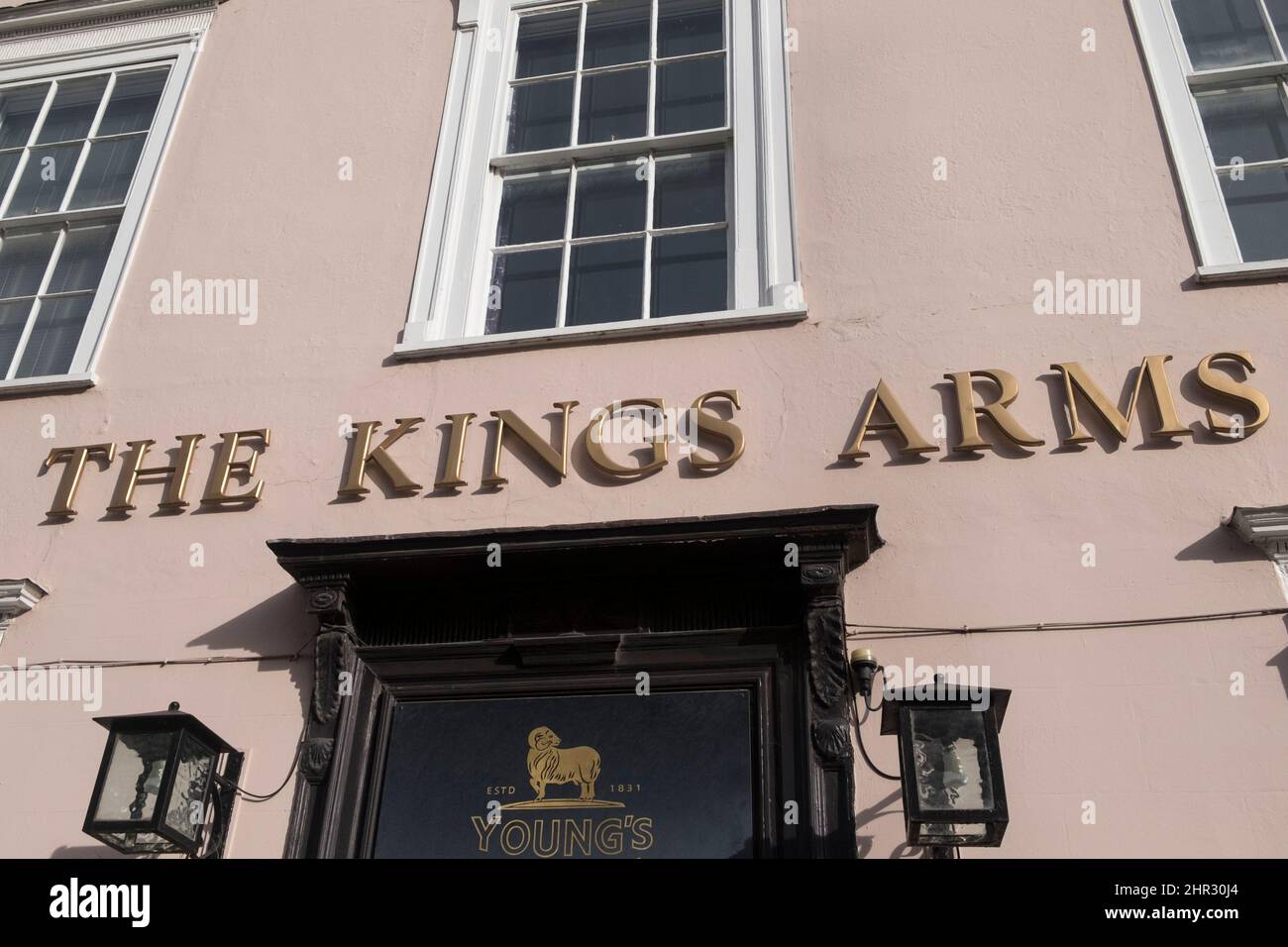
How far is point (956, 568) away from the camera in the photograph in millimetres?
4801

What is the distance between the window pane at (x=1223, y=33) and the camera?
20.5 ft

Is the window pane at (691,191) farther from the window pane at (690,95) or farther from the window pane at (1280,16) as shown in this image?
the window pane at (1280,16)

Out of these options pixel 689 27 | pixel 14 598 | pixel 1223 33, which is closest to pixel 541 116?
pixel 689 27

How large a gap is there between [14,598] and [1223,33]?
6.05 metres

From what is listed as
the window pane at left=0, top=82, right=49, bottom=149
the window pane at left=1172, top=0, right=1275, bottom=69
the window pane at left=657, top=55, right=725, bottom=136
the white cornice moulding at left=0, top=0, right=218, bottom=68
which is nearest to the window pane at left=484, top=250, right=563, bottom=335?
the window pane at left=657, top=55, right=725, bottom=136

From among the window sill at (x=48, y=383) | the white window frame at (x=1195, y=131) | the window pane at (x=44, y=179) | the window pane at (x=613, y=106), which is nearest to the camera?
the white window frame at (x=1195, y=131)

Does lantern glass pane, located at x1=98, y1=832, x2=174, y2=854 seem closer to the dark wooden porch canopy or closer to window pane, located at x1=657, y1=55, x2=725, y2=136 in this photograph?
the dark wooden porch canopy

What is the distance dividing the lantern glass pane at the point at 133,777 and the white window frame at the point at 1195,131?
14.2ft

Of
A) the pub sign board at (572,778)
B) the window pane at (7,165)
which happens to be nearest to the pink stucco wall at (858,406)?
the pub sign board at (572,778)

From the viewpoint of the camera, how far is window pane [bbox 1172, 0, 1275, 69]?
626cm

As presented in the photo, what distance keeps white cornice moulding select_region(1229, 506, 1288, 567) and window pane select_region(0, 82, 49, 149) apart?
22.3 feet

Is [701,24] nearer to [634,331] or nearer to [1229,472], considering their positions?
[634,331]
